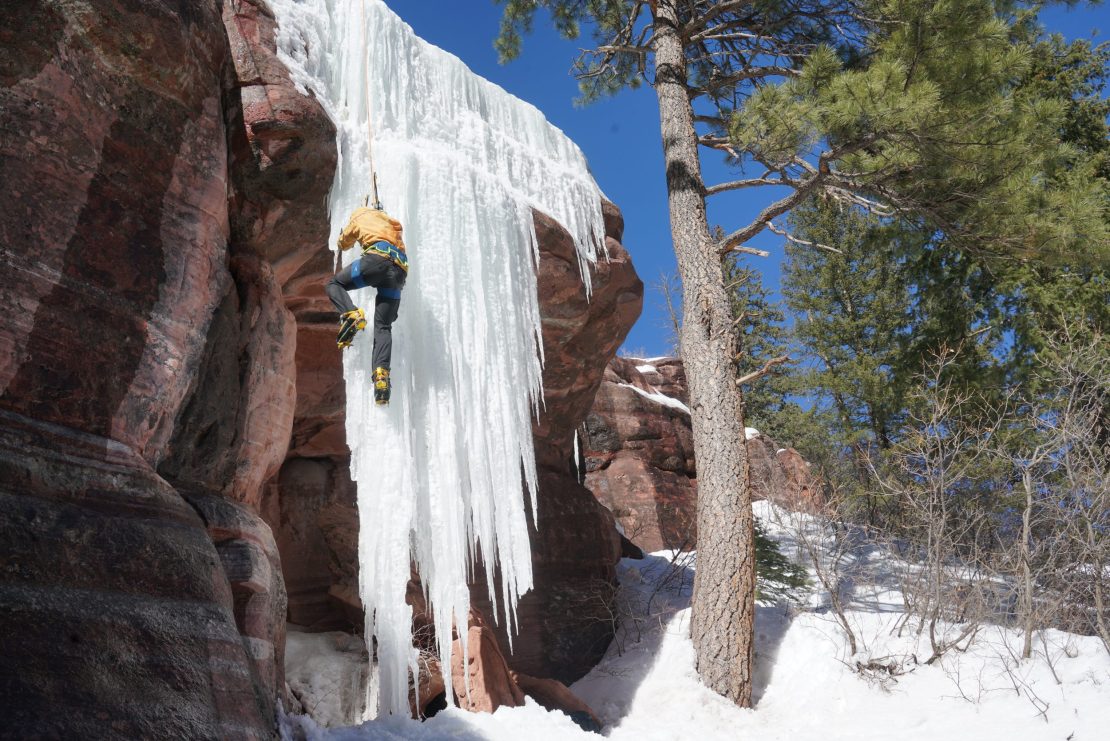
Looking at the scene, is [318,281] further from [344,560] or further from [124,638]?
[124,638]

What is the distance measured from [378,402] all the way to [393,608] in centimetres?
145

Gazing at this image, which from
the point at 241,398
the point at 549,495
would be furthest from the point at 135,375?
the point at 549,495

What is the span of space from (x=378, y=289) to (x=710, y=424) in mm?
3301

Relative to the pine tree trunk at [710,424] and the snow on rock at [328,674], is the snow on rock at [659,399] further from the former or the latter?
the snow on rock at [328,674]

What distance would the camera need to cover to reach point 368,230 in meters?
5.93

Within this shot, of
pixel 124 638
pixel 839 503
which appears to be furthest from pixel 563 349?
pixel 124 638

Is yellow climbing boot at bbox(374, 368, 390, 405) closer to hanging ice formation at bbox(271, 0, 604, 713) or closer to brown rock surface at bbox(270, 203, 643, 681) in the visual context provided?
hanging ice formation at bbox(271, 0, 604, 713)

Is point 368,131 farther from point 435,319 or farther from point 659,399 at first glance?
point 659,399

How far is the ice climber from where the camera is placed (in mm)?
5859

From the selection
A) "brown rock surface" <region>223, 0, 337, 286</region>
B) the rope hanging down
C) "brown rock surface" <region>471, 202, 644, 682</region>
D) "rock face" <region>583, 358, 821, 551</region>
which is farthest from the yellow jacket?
"rock face" <region>583, 358, 821, 551</region>

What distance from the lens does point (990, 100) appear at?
23.7ft

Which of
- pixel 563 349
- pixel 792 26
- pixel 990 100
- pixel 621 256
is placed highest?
pixel 792 26

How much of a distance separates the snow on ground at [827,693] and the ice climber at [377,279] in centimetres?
249

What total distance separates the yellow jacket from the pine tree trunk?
126 inches
